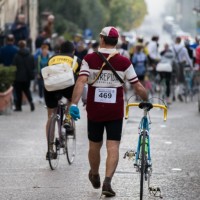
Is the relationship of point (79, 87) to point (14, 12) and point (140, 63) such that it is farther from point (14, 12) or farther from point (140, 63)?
point (14, 12)

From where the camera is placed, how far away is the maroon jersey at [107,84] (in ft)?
35.0

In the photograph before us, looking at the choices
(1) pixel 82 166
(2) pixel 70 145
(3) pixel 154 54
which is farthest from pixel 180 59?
(1) pixel 82 166

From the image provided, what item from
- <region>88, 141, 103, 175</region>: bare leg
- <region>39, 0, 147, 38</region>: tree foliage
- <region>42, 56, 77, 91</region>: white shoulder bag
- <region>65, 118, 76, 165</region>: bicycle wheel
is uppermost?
<region>42, 56, 77, 91</region>: white shoulder bag

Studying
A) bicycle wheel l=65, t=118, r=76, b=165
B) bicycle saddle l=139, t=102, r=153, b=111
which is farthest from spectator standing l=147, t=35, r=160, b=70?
bicycle saddle l=139, t=102, r=153, b=111

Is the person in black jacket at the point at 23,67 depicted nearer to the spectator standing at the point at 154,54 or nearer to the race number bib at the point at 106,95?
the spectator standing at the point at 154,54

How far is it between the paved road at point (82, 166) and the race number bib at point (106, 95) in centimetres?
101

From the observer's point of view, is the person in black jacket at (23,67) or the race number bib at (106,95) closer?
the race number bib at (106,95)

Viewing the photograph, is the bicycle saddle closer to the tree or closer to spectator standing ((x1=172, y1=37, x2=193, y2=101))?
spectator standing ((x1=172, y1=37, x2=193, y2=101))

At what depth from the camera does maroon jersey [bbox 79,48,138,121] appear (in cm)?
1066

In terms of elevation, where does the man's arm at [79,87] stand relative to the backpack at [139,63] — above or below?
above

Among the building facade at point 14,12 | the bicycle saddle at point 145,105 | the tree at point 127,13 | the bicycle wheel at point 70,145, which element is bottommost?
the tree at point 127,13

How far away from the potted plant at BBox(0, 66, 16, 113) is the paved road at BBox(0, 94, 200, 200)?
61.3 inches

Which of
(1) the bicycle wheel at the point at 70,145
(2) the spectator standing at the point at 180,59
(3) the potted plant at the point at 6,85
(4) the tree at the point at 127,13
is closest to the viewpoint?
(1) the bicycle wheel at the point at 70,145

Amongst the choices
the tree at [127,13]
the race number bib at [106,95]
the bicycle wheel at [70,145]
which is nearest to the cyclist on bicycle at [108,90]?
the race number bib at [106,95]
